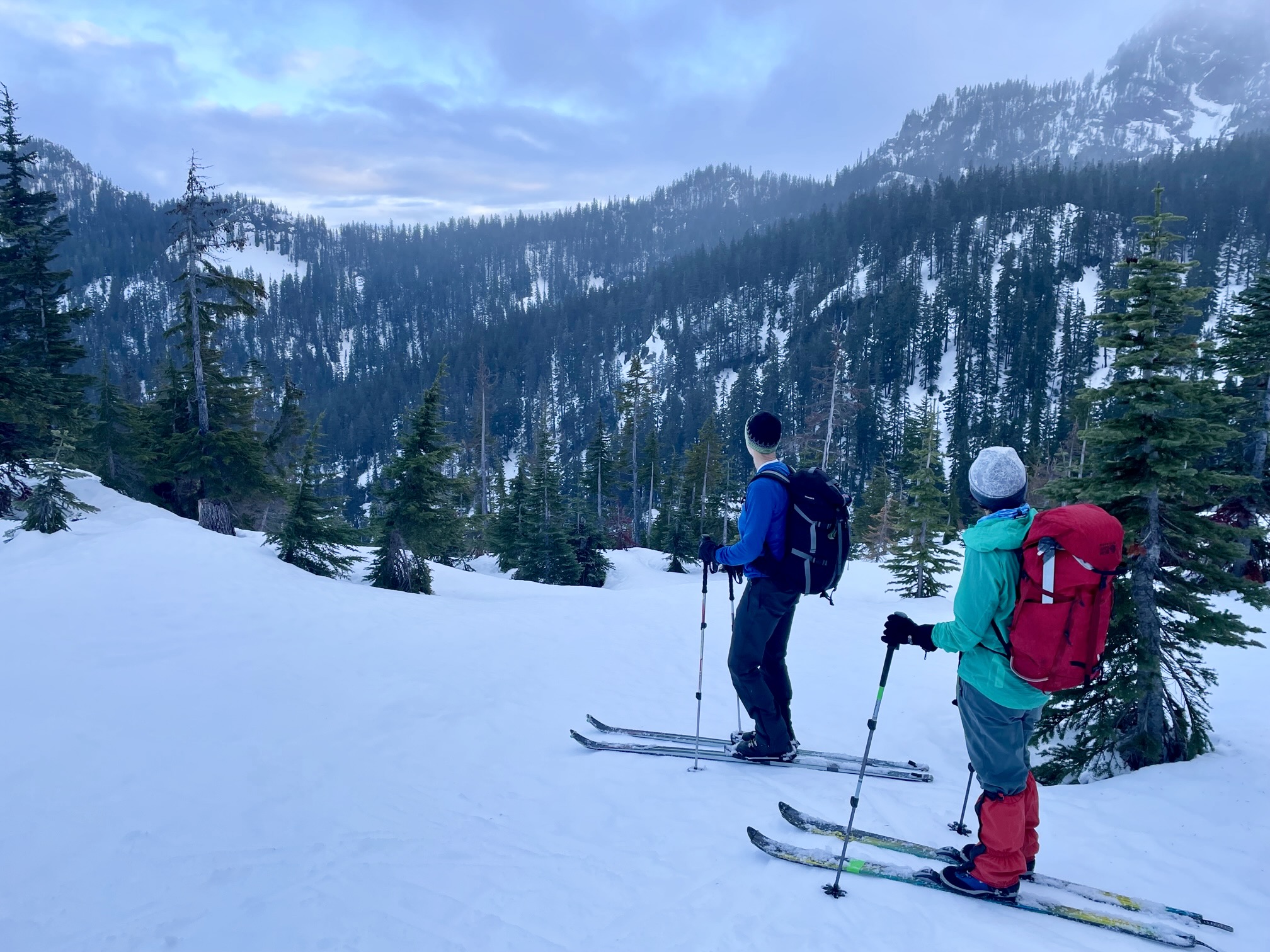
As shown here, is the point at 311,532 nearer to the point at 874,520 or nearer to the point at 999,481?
the point at 999,481

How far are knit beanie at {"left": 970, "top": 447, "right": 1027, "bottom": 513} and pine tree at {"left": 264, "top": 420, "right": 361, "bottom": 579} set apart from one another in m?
16.2

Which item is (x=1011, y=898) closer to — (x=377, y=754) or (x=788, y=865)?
(x=788, y=865)

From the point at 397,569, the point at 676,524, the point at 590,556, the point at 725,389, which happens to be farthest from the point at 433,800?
the point at 725,389

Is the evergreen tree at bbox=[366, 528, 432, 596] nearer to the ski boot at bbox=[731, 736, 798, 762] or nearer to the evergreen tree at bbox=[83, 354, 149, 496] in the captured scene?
the evergreen tree at bbox=[83, 354, 149, 496]

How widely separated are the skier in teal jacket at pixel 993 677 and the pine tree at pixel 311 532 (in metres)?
16.0

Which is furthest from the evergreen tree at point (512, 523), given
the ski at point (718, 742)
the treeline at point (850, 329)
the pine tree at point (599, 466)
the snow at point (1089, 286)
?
the snow at point (1089, 286)

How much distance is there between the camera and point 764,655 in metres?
5.24

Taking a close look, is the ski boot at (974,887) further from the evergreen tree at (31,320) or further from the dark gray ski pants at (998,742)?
the evergreen tree at (31,320)

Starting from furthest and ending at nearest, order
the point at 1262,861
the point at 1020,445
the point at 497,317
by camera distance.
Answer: the point at 497,317, the point at 1020,445, the point at 1262,861

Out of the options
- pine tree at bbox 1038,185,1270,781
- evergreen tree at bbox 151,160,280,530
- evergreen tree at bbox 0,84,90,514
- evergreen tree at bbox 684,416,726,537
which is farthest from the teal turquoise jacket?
evergreen tree at bbox 684,416,726,537

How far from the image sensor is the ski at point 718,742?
5.72 meters

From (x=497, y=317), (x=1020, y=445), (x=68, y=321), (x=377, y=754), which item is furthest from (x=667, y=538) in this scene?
(x=497, y=317)

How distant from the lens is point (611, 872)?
3965 millimetres

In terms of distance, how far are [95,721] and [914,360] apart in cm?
11020
